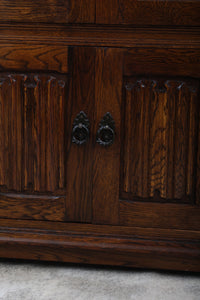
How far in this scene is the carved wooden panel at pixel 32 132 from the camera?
3.50 feet

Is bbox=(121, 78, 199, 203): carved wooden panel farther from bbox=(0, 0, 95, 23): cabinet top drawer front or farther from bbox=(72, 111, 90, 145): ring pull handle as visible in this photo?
bbox=(0, 0, 95, 23): cabinet top drawer front

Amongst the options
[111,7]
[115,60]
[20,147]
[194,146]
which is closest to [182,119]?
[194,146]

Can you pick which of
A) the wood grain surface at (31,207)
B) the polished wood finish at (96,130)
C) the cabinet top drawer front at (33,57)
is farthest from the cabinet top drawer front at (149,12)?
the wood grain surface at (31,207)

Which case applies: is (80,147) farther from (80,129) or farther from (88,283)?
(88,283)

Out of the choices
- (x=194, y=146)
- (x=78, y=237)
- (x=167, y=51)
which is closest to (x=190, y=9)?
(x=167, y=51)

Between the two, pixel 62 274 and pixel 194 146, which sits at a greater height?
pixel 194 146

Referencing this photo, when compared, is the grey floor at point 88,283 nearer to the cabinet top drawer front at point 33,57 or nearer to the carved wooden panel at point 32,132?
the carved wooden panel at point 32,132

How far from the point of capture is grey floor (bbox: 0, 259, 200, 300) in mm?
997

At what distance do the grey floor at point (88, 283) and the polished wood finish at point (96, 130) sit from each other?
0.11ft

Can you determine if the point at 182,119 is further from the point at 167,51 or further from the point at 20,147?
the point at 20,147

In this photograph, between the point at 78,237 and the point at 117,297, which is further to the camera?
the point at 78,237

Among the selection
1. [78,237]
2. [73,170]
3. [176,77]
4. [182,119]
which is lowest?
[78,237]

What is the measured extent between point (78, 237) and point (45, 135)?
29 centimetres

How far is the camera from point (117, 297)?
39.0 inches
